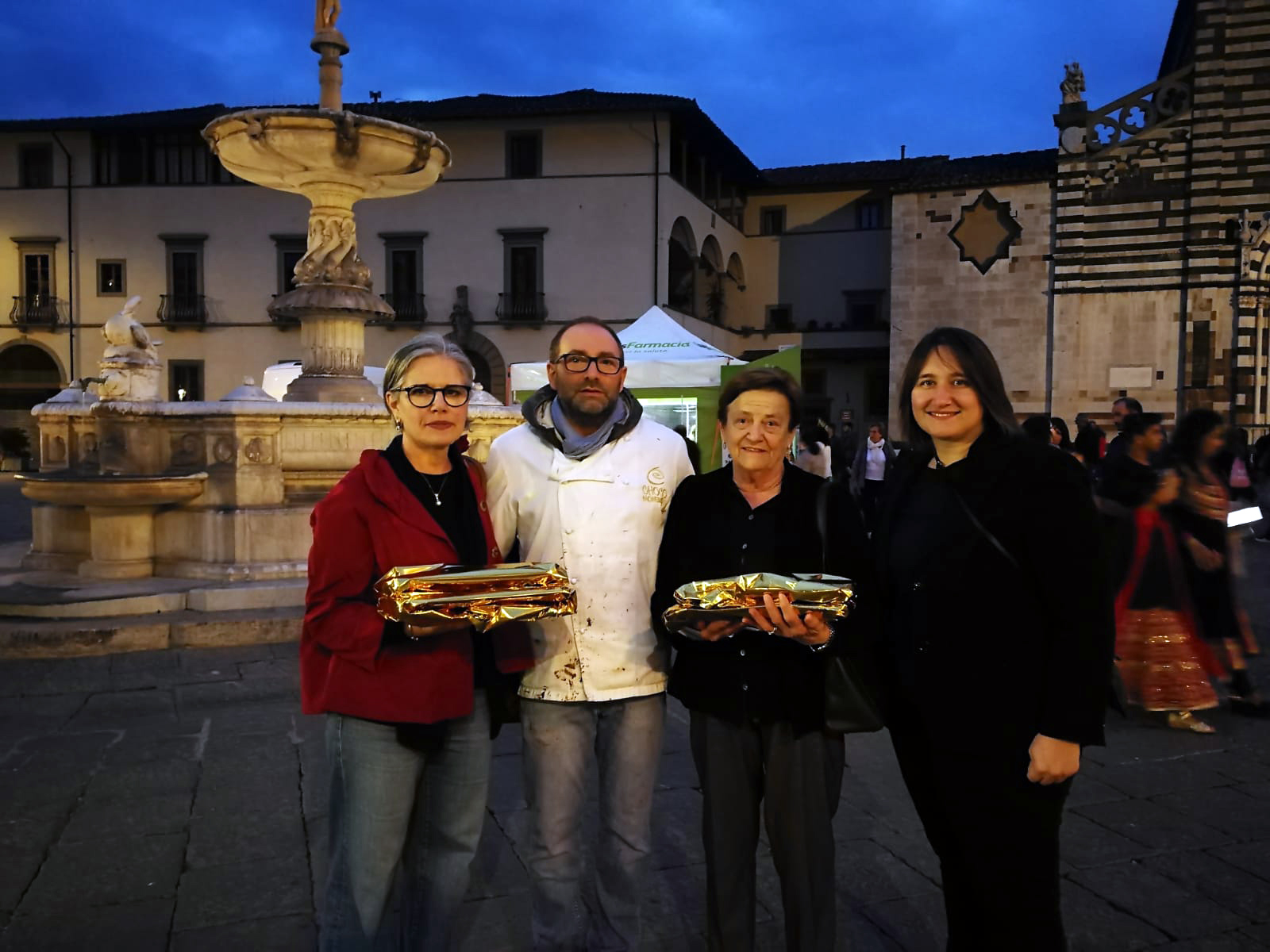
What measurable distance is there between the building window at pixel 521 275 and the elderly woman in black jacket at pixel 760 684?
30324 mm

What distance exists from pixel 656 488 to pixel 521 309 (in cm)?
3046

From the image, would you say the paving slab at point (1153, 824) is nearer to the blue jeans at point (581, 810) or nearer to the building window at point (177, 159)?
the blue jeans at point (581, 810)

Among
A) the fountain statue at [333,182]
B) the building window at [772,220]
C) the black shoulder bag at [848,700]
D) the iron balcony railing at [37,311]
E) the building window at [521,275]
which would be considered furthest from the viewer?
the building window at [772,220]

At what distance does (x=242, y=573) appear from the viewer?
23.9 feet

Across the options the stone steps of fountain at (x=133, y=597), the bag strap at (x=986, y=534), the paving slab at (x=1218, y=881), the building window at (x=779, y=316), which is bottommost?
the paving slab at (x=1218, y=881)

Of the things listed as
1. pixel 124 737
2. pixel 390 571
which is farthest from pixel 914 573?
pixel 124 737

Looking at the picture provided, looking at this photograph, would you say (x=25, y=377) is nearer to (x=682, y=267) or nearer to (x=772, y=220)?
(x=682, y=267)

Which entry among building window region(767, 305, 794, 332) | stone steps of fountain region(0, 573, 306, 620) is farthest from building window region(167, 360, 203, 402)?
stone steps of fountain region(0, 573, 306, 620)

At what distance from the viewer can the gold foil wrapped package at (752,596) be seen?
2271 millimetres

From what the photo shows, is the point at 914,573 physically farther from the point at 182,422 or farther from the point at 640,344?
the point at 640,344

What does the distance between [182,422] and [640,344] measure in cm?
692

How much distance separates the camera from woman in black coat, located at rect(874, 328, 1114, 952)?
87.8 inches

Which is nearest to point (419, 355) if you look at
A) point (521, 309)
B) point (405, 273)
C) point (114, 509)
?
point (114, 509)

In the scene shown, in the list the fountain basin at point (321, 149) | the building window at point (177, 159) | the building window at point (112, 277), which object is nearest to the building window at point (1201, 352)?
the fountain basin at point (321, 149)
